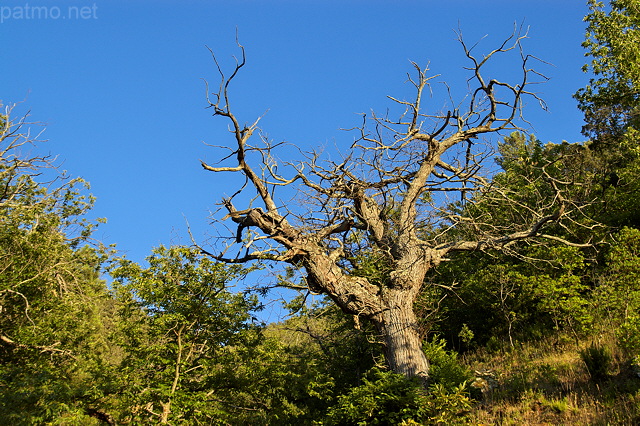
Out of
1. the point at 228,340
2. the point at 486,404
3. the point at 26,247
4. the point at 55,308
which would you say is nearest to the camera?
the point at 486,404

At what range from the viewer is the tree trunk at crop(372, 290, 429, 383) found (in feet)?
28.6

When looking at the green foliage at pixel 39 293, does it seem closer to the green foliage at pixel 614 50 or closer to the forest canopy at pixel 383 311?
the forest canopy at pixel 383 311

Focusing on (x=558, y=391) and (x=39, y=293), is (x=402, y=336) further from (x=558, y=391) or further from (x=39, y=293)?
(x=39, y=293)

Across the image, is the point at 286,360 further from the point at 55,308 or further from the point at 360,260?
the point at 55,308

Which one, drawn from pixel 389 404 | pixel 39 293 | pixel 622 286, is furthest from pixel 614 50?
pixel 39 293

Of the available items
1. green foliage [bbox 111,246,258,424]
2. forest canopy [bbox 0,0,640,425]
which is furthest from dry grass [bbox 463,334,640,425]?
green foliage [bbox 111,246,258,424]

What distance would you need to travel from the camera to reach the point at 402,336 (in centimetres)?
896

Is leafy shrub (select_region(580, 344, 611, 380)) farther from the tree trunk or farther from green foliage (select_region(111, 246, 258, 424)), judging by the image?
green foliage (select_region(111, 246, 258, 424))

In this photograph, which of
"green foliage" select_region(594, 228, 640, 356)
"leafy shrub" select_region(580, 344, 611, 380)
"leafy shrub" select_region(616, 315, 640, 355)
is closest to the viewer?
"leafy shrub" select_region(616, 315, 640, 355)

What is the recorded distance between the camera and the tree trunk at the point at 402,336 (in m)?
8.71

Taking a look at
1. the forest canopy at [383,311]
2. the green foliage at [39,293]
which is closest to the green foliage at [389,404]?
the forest canopy at [383,311]

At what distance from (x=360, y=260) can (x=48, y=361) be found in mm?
11797

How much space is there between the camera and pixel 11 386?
1098 centimetres

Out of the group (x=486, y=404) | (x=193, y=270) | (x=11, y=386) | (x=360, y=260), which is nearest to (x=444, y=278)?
(x=360, y=260)
